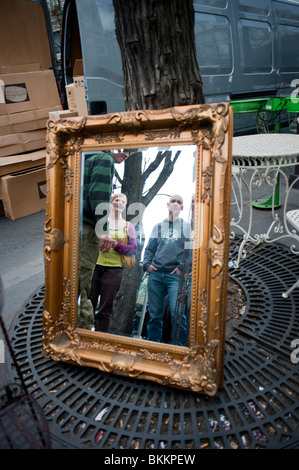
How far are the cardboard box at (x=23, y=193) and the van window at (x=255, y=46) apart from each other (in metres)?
3.88

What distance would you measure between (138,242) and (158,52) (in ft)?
2.90

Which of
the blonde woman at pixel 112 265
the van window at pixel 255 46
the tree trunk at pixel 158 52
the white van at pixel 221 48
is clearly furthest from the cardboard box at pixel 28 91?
the van window at pixel 255 46

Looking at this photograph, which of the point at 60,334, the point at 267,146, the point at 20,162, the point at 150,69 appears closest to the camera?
the point at 60,334

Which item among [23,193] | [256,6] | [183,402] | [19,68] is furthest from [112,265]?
[256,6]

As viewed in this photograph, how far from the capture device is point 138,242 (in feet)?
4.39

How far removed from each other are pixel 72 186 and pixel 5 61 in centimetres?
324

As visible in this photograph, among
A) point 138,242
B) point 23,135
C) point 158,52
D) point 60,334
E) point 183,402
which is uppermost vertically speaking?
point 158,52

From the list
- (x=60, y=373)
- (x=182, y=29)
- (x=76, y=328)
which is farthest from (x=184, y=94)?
(x=60, y=373)

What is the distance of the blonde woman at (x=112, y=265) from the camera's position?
1351 mm

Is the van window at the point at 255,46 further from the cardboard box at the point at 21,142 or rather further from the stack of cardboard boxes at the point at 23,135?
the cardboard box at the point at 21,142

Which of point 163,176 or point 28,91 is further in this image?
point 28,91

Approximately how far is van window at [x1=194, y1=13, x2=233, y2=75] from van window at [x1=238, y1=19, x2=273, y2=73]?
1.16 feet

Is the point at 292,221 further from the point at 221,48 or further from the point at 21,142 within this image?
the point at 221,48
